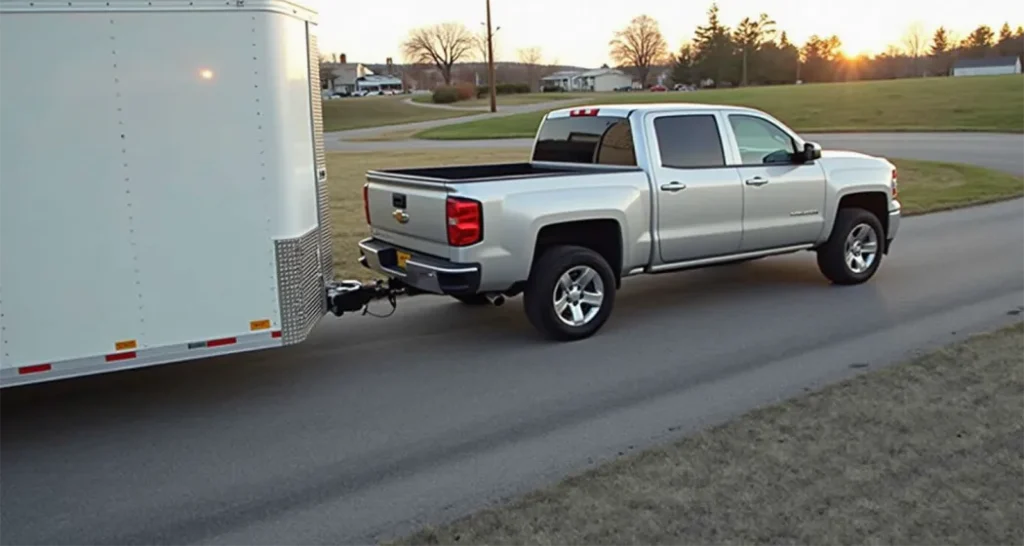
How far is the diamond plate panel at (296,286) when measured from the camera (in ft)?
19.3

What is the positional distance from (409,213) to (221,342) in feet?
7.29

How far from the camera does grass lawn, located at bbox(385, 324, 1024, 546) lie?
4.01 meters

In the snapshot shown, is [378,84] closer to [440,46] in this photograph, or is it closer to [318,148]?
[440,46]

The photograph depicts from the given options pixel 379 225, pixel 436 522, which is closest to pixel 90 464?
pixel 436 522

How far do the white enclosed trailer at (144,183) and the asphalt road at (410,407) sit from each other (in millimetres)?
627

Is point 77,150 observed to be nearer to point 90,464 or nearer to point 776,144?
point 90,464

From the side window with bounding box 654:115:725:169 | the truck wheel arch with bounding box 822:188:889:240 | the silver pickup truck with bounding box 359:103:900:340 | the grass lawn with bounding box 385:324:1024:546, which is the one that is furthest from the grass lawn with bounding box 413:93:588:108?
the grass lawn with bounding box 385:324:1024:546

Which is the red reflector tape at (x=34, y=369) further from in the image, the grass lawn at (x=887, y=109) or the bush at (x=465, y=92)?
the bush at (x=465, y=92)

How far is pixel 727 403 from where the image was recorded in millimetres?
5883

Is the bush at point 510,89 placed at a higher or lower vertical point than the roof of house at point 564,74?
lower

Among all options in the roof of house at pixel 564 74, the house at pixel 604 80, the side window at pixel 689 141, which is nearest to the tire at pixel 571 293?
the side window at pixel 689 141

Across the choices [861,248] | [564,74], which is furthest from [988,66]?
[861,248]

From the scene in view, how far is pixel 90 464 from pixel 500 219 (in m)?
3.30

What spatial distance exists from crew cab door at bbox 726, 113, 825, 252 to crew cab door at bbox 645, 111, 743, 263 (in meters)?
0.17
